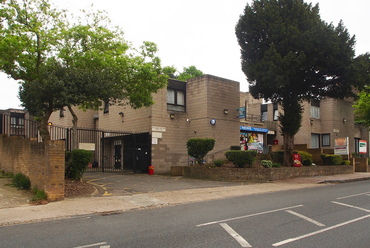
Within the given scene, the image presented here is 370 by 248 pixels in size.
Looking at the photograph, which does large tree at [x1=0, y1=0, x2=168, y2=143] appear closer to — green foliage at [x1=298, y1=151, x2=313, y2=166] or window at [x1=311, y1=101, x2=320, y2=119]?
green foliage at [x1=298, y1=151, x2=313, y2=166]

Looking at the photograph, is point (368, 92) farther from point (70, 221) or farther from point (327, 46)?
point (70, 221)

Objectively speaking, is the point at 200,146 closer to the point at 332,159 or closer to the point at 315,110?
the point at 332,159

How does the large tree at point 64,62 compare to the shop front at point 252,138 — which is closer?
the large tree at point 64,62

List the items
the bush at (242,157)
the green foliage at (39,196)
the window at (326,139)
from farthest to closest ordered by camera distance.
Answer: the window at (326,139) < the bush at (242,157) < the green foliage at (39,196)

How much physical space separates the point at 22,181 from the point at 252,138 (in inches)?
925

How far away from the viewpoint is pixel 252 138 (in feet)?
104

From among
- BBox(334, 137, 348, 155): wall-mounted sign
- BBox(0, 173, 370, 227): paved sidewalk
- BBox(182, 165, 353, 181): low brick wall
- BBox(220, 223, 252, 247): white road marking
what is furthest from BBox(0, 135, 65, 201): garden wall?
BBox(334, 137, 348, 155): wall-mounted sign

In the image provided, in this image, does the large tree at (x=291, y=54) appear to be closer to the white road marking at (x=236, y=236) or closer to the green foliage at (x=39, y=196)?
the white road marking at (x=236, y=236)

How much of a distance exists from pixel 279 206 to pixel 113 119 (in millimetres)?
20376

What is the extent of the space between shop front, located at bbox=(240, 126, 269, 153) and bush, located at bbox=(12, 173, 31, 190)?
20499 millimetres

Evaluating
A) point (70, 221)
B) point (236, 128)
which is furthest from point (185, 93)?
point (70, 221)

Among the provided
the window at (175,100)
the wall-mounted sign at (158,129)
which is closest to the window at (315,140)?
the window at (175,100)

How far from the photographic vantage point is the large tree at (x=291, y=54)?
20.9 m

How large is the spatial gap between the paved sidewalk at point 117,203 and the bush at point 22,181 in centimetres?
209
